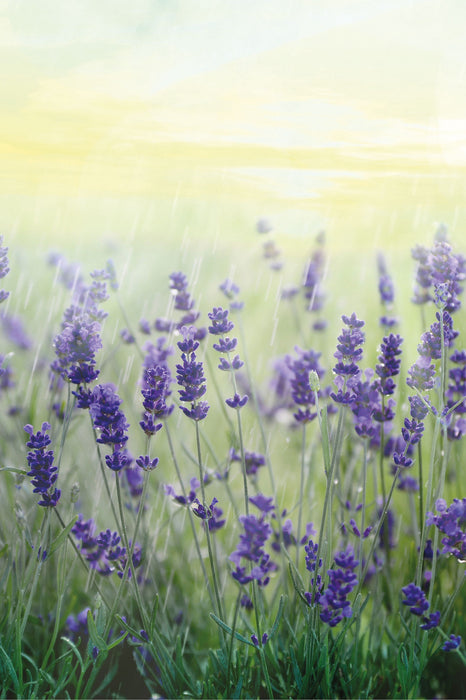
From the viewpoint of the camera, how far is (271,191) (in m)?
1.41

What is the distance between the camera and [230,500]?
1.39 metres

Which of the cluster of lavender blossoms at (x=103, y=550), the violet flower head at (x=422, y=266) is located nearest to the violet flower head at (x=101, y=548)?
the cluster of lavender blossoms at (x=103, y=550)

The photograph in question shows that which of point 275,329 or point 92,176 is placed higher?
point 92,176

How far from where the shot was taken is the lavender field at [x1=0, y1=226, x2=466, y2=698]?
106 centimetres

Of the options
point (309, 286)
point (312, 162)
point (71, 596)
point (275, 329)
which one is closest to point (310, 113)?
point (312, 162)

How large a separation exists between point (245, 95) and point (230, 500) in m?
0.81

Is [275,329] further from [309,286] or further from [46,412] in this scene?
[46,412]

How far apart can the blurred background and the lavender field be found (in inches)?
6.9

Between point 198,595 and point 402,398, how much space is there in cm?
60

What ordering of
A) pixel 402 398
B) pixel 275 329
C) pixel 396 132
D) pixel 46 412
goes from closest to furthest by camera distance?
pixel 396 132
pixel 402 398
pixel 46 412
pixel 275 329

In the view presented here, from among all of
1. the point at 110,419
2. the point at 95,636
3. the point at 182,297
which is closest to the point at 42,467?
the point at 110,419

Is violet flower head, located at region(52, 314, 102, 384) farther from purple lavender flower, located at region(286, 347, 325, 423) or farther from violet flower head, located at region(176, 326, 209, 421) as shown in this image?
purple lavender flower, located at region(286, 347, 325, 423)

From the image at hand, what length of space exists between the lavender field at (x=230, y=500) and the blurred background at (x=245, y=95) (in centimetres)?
18

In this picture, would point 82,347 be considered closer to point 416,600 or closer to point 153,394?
point 153,394
